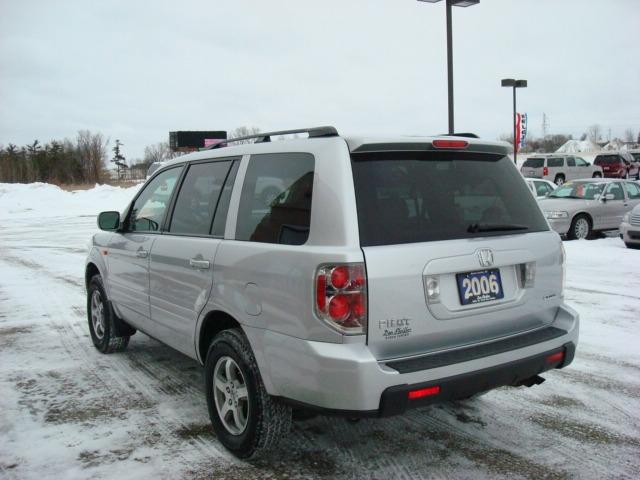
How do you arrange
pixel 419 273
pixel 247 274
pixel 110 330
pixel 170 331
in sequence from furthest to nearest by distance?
pixel 110 330 → pixel 170 331 → pixel 247 274 → pixel 419 273

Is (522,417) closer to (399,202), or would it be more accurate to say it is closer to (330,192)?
(399,202)

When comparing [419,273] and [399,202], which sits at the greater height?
[399,202]

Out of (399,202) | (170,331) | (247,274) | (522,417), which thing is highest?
(399,202)

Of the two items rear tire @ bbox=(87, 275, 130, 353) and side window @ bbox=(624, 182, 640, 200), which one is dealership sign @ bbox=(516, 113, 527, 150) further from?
rear tire @ bbox=(87, 275, 130, 353)

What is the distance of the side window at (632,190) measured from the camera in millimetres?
16250

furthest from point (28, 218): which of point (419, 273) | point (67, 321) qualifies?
point (419, 273)

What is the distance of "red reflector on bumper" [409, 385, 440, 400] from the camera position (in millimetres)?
2834

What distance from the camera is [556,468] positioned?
11.0 feet

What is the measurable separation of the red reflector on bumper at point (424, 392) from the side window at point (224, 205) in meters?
1.58

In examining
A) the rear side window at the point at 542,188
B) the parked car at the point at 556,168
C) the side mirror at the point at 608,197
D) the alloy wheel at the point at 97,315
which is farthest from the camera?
the parked car at the point at 556,168

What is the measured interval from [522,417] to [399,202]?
2.01 m

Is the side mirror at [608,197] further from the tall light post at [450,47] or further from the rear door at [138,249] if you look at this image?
the rear door at [138,249]

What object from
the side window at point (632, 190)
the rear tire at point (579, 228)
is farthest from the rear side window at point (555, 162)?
the rear tire at point (579, 228)

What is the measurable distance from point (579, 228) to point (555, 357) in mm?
12928
